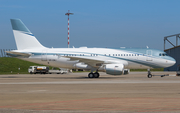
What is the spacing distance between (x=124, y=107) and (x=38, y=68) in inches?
1987

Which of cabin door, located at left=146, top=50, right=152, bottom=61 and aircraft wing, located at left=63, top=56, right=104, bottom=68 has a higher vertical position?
cabin door, located at left=146, top=50, right=152, bottom=61

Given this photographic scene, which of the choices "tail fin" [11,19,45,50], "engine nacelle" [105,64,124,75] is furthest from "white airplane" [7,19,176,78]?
"engine nacelle" [105,64,124,75]

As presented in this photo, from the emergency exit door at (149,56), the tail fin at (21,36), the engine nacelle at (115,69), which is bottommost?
the engine nacelle at (115,69)

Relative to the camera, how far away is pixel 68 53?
1406 inches

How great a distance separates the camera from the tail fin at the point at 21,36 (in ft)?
121

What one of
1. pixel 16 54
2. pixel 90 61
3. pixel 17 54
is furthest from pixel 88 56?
pixel 16 54

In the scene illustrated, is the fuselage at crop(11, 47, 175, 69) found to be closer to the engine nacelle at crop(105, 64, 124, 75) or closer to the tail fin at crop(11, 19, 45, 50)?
the tail fin at crop(11, 19, 45, 50)

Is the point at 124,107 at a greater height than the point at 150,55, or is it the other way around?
the point at 150,55

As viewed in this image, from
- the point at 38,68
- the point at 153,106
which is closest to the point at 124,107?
the point at 153,106

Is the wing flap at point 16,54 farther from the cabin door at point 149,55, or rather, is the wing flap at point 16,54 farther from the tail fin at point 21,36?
the cabin door at point 149,55

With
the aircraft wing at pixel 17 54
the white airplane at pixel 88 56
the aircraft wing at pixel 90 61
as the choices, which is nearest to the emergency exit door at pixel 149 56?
Result: the white airplane at pixel 88 56

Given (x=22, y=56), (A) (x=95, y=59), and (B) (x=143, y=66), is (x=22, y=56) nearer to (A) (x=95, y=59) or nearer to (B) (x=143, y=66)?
A: (A) (x=95, y=59)

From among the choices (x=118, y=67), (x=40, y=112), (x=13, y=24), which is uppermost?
(x=13, y=24)

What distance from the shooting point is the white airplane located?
34.4m
